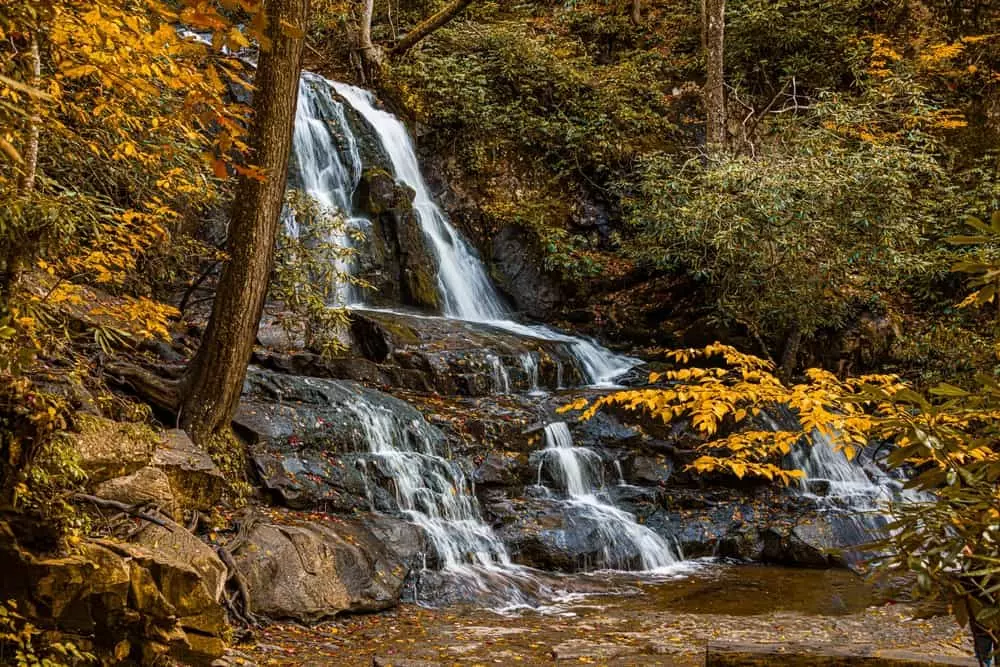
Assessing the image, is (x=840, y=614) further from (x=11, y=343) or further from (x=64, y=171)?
(x=64, y=171)

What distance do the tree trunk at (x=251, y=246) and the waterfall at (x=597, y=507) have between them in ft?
13.3

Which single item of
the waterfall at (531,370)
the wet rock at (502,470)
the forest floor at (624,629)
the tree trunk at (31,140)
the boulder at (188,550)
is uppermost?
the tree trunk at (31,140)

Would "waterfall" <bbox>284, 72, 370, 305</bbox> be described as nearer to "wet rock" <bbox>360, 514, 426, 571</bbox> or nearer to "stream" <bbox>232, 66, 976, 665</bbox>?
"stream" <bbox>232, 66, 976, 665</bbox>

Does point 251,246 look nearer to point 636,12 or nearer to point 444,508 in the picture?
point 444,508

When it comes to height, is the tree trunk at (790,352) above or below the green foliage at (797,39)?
below

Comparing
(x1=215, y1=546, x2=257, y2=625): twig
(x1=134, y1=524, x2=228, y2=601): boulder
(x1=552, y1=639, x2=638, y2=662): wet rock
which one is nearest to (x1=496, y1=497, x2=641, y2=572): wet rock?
(x1=552, y1=639, x2=638, y2=662): wet rock

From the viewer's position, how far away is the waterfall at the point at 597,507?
8.49m

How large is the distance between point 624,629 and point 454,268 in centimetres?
917

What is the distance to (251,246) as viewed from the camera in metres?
6.40

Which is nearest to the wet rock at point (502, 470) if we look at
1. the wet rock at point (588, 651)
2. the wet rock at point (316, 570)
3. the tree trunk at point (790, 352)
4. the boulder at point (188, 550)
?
the wet rock at point (316, 570)

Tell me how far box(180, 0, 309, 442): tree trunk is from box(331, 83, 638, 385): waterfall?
6.76 metres

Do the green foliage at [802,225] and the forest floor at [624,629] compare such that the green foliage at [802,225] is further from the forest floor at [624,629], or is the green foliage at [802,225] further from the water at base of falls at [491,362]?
the forest floor at [624,629]

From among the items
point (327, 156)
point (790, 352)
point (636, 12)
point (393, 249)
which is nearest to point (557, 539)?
point (790, 352)

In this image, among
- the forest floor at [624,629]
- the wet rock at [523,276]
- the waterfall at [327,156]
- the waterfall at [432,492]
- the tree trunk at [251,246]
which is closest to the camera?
the forest floor at [624,629]
